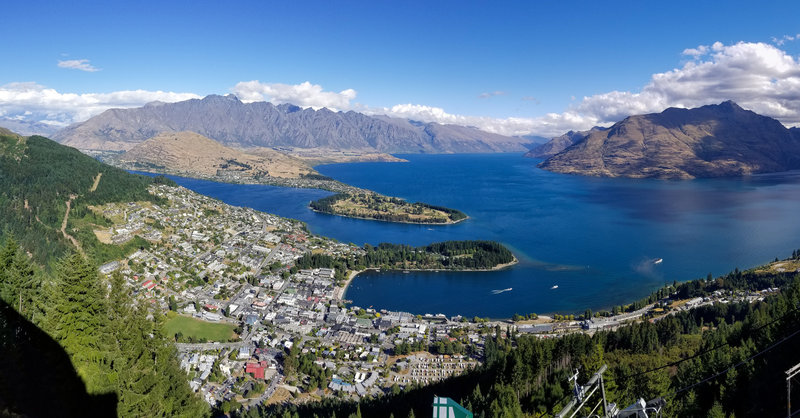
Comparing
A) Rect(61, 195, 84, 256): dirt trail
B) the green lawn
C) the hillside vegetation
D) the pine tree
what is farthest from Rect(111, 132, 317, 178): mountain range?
the pine tree

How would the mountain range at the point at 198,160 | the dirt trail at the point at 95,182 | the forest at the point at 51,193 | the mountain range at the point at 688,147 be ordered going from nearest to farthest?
1. the forest at the point at 51,193
2. the dirt trail at the point at 95,182
3. the mountain range at the point at 198,160
4. the mountain range at the point at 688,147

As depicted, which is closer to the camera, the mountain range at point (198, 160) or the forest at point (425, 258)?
the forest at point (425, 258)

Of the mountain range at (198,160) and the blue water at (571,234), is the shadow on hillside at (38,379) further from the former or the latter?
the mountain range at (198,160)

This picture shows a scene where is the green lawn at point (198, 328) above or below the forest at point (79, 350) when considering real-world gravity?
below

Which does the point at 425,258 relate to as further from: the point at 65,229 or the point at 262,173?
the point at 262,173

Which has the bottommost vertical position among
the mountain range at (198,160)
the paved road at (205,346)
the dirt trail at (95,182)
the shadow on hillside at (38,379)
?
the paved road at (205,346)

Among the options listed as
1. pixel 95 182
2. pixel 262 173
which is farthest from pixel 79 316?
pixel 262 173

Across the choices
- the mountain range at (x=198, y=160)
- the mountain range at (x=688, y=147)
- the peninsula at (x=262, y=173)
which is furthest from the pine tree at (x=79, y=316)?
the mountain range at (x=688, y=147)
